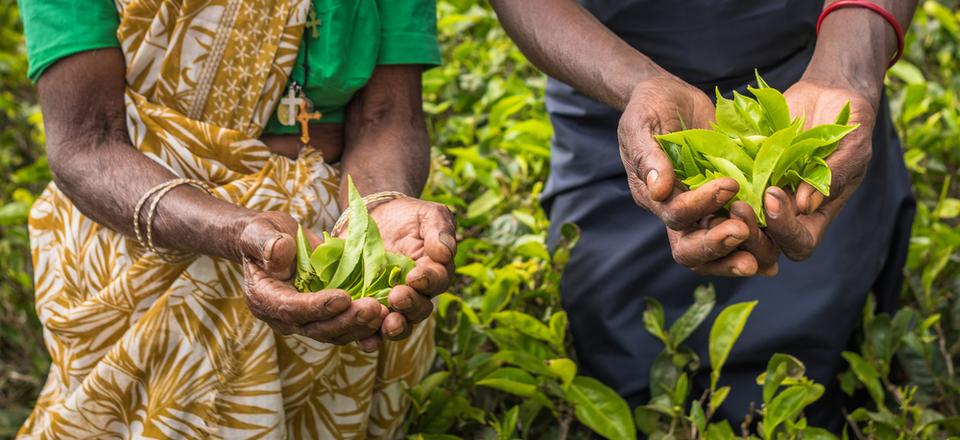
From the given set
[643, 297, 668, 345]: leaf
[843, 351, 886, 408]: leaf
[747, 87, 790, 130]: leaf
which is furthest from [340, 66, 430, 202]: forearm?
[843, 351, 886, 408]: leaf

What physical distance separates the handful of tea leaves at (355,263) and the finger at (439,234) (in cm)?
4

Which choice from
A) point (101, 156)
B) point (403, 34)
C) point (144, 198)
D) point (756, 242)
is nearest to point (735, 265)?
point (756, 242)

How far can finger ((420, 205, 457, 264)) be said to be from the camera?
4.92 feet

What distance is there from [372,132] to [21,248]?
1.27 meters

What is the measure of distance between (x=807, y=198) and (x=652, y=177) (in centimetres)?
20

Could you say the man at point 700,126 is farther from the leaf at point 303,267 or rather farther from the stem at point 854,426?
the leaf at point 303,267

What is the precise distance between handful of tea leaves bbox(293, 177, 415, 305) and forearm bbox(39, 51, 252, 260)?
0.60ft

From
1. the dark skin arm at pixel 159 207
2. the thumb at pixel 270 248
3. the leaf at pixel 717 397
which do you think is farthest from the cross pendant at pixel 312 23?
the leaf at pixel 717 397

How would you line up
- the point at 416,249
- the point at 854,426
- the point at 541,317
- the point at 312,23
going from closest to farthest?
the point at 416,249
the point at 312,23
the point at 854,426
the point at 541,317

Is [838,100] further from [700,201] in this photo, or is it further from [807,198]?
[700,201]

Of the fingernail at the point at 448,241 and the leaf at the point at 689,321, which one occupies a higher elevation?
the fingernail at the point at 448,241

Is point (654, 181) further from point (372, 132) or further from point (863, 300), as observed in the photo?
point (863, 300)

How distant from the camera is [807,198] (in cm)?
143

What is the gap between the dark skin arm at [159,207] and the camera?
142cm
